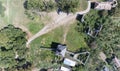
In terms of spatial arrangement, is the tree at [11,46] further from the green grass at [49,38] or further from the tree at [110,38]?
the tree at [110,38]

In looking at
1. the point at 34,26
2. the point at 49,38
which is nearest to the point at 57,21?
the point at 49,38

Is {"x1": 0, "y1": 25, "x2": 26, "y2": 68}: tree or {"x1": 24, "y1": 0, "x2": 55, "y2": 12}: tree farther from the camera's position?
{"x1": 24, "y1": 0, "x2": 55, "y2": 12}: tree

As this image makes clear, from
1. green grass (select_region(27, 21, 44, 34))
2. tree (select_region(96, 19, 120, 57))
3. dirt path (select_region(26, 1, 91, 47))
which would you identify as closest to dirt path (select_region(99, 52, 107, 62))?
tree (select_region(96, 19, 120, 57))

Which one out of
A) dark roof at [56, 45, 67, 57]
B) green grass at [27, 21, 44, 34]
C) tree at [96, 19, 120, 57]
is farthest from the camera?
tree at [96, 19, 120, 57]

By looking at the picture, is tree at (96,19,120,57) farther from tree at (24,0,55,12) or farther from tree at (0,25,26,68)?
tree at (0,25,26,68)

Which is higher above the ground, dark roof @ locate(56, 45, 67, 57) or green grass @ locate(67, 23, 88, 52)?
green grass @ locate(67, 23, 88, 52)

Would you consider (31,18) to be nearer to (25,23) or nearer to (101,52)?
(25,23)

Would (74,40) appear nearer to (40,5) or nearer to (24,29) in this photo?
(40,5)

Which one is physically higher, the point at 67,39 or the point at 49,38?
the point at 49,38
